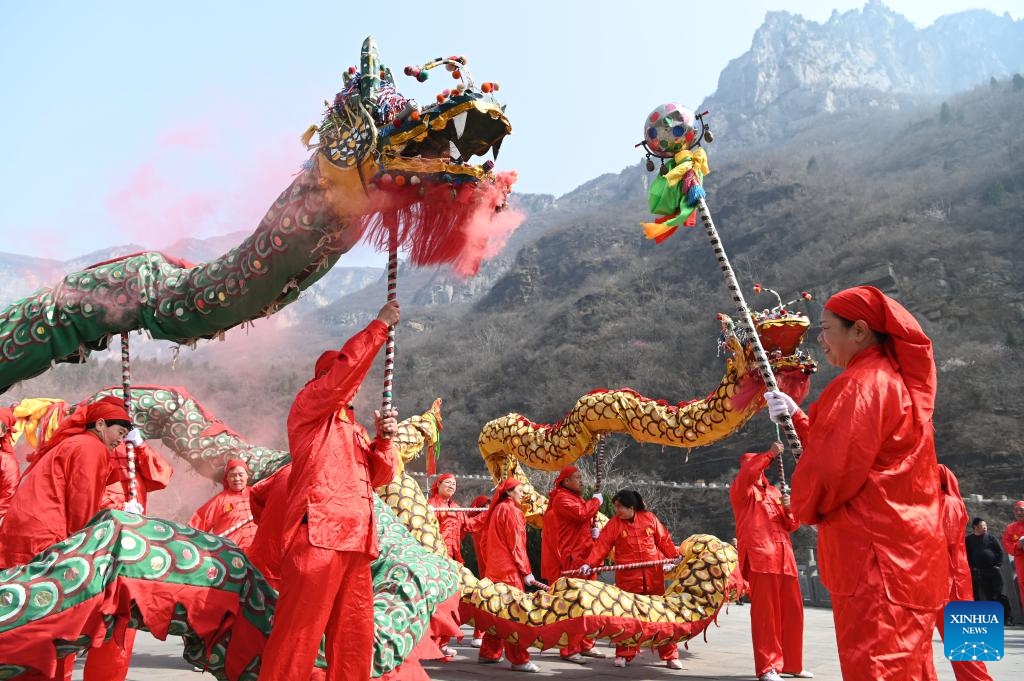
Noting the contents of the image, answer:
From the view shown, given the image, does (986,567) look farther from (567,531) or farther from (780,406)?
(780,406)

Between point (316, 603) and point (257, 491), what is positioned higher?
point (257, 491)

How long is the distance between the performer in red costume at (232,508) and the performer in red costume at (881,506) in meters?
4.79

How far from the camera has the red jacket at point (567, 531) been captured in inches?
330

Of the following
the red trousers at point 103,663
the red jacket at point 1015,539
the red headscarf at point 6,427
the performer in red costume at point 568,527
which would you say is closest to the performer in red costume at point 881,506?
the red trousers at point 103,663

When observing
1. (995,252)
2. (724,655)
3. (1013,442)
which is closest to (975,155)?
(995,252)

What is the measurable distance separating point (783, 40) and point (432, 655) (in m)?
118

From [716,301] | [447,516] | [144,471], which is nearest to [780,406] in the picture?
[144,471]

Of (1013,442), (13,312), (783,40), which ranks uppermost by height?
(783,40)

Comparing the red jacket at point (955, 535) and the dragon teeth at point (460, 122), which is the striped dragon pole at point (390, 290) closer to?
the dragon teeth at point (460, 122)

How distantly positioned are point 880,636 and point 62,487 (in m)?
3.91

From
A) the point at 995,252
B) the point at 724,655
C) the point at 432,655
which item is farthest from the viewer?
the point at 995,252

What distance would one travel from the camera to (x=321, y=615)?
10.7 feet

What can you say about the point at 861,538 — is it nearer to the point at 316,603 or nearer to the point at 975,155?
the point at 316,603

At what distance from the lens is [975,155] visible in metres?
52.3
